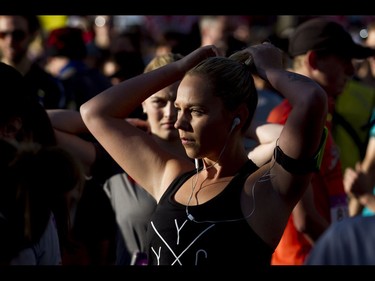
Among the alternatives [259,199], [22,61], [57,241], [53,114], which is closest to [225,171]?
[259,199]

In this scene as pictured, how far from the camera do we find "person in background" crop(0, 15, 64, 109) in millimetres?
6020

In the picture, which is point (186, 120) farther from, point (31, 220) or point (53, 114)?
point (53, 114)

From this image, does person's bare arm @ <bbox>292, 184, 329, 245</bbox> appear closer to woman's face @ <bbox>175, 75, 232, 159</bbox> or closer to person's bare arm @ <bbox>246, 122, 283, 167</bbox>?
person's bare arm @ <bbox>246, 122, 283, 167</bbox>

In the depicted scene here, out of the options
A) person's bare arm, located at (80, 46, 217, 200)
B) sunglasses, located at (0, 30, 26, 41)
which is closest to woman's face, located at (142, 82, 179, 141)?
person's bare arm, located at (80, 46, 217, 200)

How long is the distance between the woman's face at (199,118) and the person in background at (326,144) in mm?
1389

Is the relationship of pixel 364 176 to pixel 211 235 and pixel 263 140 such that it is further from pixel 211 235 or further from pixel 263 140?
pixel 211 235

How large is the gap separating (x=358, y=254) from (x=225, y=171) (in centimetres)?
148

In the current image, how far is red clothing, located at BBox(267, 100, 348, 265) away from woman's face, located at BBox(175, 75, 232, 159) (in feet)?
5.44

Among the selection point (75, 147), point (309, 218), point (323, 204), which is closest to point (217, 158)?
point (75, 147)

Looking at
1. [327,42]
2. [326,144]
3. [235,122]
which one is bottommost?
[326,144]

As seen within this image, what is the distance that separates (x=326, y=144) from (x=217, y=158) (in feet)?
5.23

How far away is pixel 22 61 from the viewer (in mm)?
6332

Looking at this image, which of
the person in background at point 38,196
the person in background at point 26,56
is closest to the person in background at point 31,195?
the person in background at point 38,196

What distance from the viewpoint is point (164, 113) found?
14.8ft
